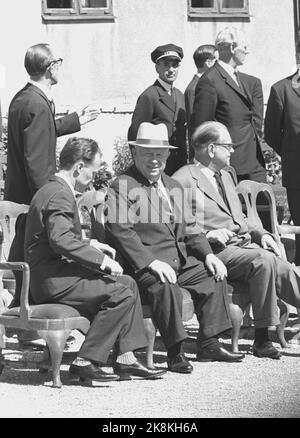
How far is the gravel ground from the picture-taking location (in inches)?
303

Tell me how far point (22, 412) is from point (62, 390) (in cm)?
72

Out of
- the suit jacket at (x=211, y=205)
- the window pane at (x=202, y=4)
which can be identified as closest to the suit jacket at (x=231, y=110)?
the suit jacket at (x=211, y=205)

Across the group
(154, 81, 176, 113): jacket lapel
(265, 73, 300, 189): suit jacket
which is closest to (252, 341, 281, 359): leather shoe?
(265, 73, 300, 189): suit jacket

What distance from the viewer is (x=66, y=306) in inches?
337

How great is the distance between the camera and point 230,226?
9.95 m

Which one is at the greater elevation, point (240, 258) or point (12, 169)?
point (12, 169)

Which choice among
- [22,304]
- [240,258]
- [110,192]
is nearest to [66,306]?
[22,304]

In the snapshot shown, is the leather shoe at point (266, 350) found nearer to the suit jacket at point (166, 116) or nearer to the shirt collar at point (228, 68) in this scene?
the suit jacket at point (166, 116)

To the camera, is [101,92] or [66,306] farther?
[101,92]

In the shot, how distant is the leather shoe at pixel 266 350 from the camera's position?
9500mm

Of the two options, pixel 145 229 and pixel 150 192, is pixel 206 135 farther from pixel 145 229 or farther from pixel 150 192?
pixel 145 229

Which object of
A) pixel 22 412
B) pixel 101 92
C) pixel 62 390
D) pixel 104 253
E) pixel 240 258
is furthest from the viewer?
pixel 101 92

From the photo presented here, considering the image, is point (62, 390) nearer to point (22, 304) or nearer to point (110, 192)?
point (22, 304)

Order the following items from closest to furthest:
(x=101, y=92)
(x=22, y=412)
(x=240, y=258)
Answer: (x=22, y=412) < (x=240, y=258) < (x=101, y=92)
